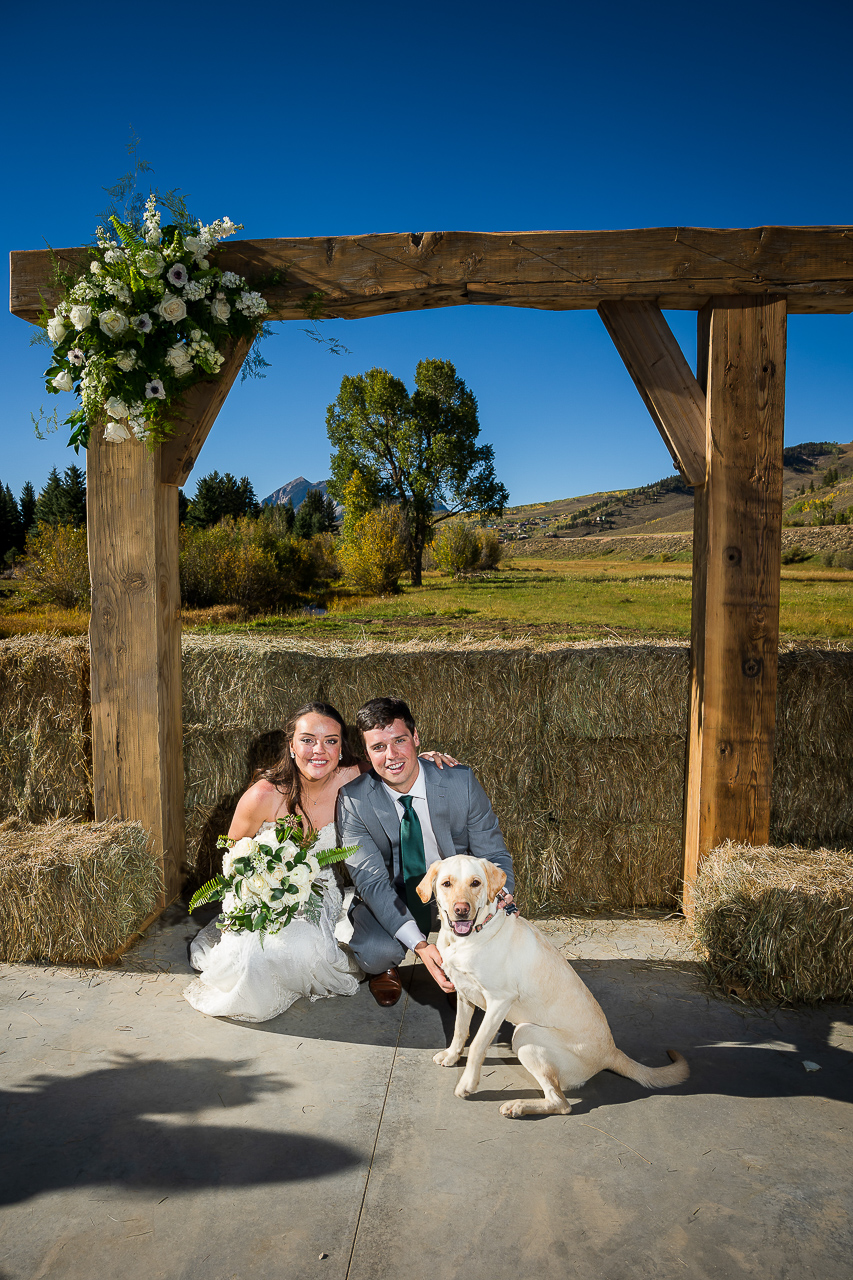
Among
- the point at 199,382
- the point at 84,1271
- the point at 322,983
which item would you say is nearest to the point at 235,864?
the point at 322,983

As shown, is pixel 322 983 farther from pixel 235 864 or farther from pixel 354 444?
pixel 354 444

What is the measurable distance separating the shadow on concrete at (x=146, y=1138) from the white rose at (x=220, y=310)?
3756 millimetres

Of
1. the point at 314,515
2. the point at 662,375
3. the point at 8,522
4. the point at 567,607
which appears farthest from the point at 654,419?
the point at 314,515

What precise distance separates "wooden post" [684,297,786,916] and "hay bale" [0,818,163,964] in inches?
131

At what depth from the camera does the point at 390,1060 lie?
3.11m

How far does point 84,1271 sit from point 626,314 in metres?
4.81

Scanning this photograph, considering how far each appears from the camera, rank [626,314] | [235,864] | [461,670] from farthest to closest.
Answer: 1. [461,670]
2. [626,314]
3. [235,864]

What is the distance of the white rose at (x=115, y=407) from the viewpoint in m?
3.99

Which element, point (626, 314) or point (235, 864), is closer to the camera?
point (235, 864)

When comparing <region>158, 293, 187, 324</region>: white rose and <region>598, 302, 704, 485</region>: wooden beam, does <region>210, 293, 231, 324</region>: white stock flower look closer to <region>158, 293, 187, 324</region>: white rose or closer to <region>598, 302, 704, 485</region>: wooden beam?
<region>158, 293, 187, 324</region>: white rose

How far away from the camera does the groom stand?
11.5ft

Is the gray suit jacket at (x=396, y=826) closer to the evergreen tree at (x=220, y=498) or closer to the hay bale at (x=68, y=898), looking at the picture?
the hay bale at (x=68, y=898)

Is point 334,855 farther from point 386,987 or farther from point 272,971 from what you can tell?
point 386,987

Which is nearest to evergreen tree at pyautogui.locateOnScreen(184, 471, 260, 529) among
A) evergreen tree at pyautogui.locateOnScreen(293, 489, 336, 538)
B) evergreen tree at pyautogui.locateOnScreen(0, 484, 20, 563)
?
evergreen tree at pyautogui.locateOnScreen(293, 489, 336, 538)
